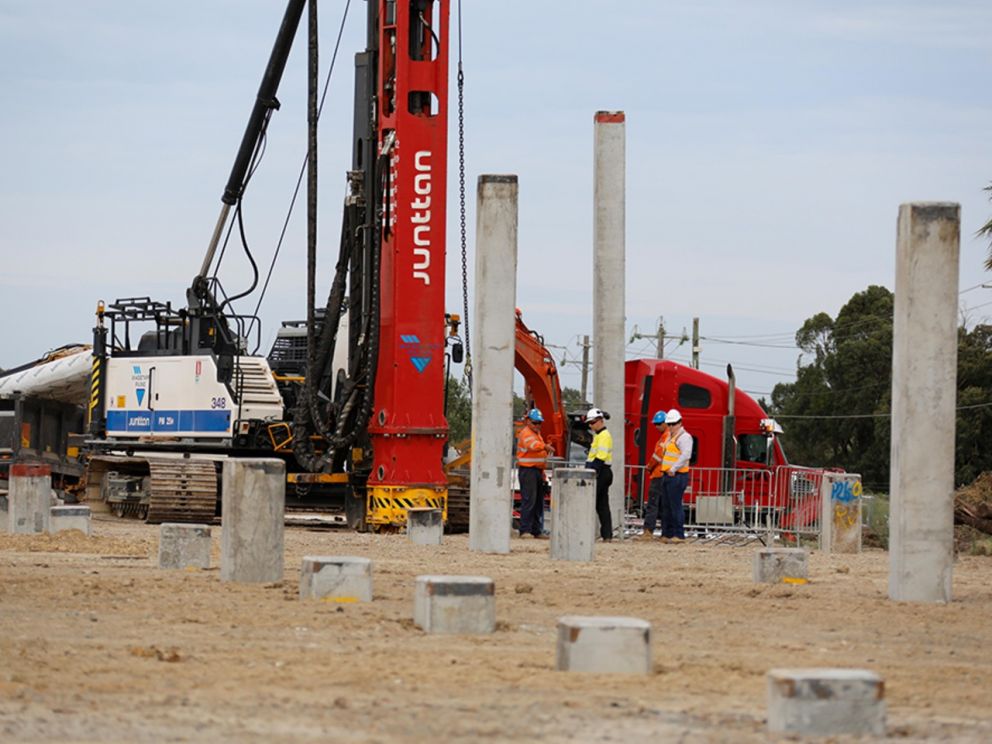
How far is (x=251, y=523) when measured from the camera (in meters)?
15.4

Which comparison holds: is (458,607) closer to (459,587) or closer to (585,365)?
(459,587)

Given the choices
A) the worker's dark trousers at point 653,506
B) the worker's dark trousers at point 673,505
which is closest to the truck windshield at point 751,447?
the worker's dark trousers at point 653,506

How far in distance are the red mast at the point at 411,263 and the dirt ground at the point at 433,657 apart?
7.21 meters

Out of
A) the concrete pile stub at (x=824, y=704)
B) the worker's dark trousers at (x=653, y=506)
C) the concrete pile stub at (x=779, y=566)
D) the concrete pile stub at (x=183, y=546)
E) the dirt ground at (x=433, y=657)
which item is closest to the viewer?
the concrete pile stub at (x=824, y=704)

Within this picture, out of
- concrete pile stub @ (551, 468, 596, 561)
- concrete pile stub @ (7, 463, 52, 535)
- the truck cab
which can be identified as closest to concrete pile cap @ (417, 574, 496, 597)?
concrete pile stub @ (551, 468, 596, 561)

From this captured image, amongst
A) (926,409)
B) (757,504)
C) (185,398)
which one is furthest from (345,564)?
(757,504)

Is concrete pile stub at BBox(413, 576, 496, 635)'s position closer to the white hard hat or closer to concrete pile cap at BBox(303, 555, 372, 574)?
concrete pile cap at BBox(303, 555, 372, 574)

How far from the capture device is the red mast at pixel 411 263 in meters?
25.1

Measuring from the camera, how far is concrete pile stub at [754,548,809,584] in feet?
56.4

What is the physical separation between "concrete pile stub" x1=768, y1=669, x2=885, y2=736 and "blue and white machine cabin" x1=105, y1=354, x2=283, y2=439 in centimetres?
2019

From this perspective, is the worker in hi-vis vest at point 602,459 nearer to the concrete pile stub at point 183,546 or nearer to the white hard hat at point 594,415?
the white hard hat at point 594,415

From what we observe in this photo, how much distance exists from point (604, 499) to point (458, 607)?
13162 millimetres

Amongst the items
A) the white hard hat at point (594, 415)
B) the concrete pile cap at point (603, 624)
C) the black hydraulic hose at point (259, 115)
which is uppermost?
the black hydraulic hose at point (259, 115)

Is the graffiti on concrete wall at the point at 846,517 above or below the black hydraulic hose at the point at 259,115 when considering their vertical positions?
below
